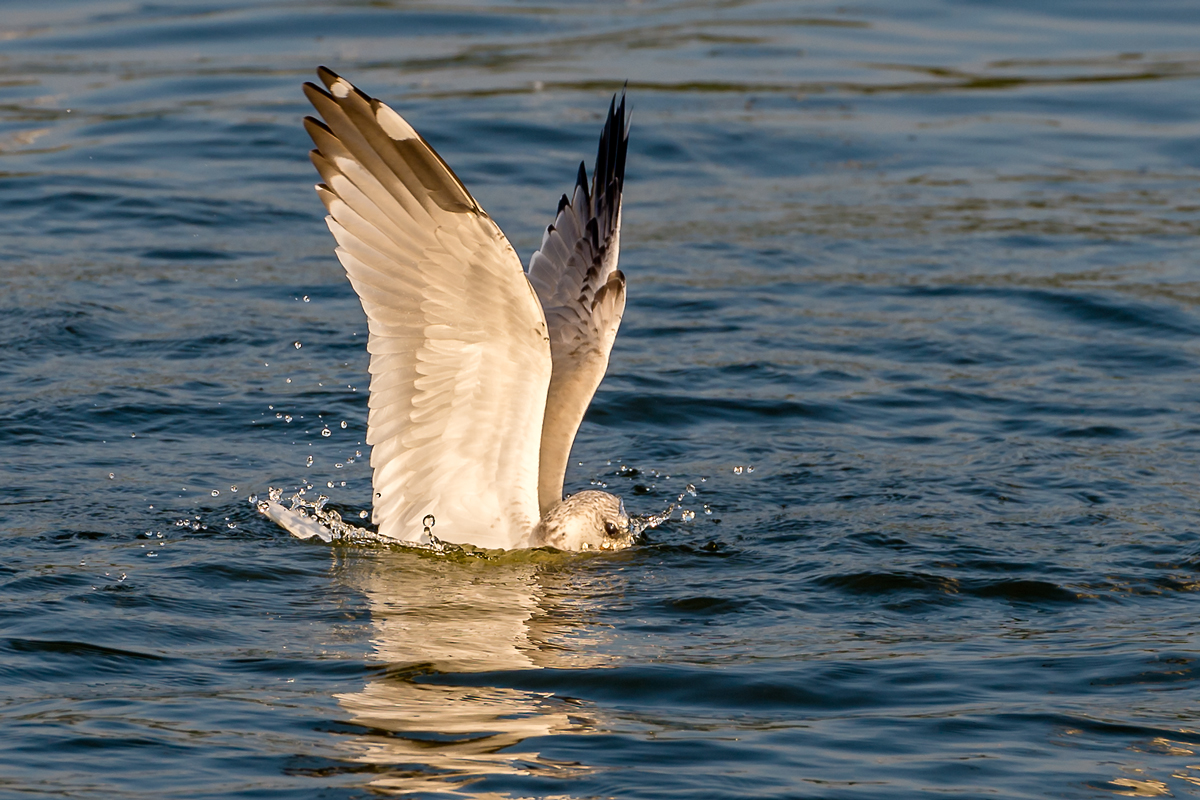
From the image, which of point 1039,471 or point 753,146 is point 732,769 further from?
point 753,146

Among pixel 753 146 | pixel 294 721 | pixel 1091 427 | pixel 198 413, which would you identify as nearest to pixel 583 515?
pixel 294 721

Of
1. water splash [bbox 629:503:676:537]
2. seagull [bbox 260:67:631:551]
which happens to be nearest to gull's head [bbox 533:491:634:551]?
seagull [bbox 260:67:631:551]

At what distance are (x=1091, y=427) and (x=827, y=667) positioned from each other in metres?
3.80

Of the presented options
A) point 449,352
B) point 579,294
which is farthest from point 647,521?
point 449,352

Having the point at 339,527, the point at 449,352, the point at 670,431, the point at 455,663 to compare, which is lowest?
the point at 455,663

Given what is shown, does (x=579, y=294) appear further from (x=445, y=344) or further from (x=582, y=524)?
(x=445, y=344)

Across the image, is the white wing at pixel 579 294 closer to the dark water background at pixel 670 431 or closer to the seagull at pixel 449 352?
the seagull at pixel 449 352

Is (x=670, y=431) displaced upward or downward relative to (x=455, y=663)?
upward

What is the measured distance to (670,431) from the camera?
9414 mm

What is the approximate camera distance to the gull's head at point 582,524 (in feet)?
24.0

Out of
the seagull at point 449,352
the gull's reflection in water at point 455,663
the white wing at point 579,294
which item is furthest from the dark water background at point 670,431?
the white wing at point 579,294

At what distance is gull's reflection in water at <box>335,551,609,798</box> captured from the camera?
203 inches

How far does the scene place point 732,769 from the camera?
5188 millimetres

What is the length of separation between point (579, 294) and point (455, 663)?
2.57m
